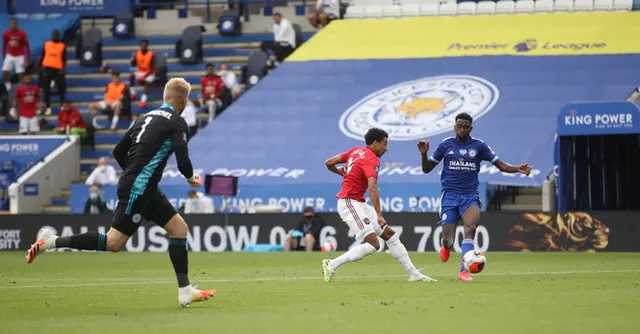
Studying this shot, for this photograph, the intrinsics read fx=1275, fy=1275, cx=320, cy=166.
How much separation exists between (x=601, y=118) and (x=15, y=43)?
21.1 m

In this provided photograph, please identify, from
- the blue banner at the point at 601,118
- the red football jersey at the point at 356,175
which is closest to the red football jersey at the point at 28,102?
the blue banner at the point at 601,118

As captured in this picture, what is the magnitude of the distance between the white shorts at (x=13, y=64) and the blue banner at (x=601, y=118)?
20178 millimetres

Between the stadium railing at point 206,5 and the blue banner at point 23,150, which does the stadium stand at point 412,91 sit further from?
the blue banner at point 23,150

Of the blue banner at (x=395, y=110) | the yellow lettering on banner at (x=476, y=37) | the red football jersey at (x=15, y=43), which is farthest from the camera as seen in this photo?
the red football jersey at (x=15, y=43)

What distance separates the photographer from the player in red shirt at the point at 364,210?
1619 centimetres

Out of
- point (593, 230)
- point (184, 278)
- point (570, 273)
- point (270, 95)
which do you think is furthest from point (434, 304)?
point (270, 95)

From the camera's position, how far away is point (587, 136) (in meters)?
29.8

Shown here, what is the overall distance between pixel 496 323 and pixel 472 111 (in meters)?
24.9

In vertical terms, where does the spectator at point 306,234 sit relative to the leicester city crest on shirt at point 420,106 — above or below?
below

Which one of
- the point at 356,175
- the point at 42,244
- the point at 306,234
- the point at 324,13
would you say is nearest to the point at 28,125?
the point at 324,13

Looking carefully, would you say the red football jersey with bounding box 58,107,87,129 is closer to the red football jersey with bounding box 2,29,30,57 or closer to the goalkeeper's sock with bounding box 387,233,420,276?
the red football jersey with bounding box 2,29,30,57

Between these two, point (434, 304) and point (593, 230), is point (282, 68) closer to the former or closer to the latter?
point (593, 230)

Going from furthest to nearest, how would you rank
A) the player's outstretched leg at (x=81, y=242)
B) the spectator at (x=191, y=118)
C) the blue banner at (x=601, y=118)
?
the spectator at (x=191, y=118) → the blue banner at (x=601, y=118) → the player's outstretched leg at (x=81, y=242)

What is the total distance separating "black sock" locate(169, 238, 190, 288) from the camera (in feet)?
40.3
